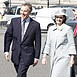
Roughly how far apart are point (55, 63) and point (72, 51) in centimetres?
32

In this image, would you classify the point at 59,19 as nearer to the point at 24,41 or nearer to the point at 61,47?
the point at 61,47

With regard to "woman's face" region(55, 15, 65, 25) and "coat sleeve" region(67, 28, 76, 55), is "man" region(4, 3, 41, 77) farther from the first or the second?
"coat sleeve" region(67, 28, 76, 55)

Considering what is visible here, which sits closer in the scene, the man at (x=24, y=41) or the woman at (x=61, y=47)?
the woman at (x=61, y=47)

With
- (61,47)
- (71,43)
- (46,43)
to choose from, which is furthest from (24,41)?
(71,43)

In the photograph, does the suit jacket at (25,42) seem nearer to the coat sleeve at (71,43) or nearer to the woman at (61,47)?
the woman at (61,47)

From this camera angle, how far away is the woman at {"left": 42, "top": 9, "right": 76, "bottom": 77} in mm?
5902

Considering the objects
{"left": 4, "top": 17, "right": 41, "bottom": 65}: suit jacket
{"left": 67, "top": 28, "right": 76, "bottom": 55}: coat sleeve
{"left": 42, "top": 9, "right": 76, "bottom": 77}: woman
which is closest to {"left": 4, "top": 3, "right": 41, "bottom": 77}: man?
{"left": 4, "top": 17, "right": 41, "bottom": 65}: suit jacket

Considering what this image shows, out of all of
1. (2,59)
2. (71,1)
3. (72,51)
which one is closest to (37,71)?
(2,59)

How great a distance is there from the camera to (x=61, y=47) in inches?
234

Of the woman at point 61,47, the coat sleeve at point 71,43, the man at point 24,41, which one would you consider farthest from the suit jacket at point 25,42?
the coat sleeve at point 71,43

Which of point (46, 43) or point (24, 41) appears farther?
point (24, 41)

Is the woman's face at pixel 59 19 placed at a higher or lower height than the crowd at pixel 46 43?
higher

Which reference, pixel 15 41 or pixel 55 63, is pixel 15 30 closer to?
pixel 15 41

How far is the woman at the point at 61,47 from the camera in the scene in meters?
5.90
